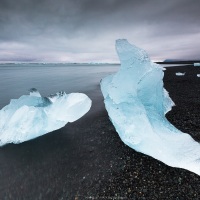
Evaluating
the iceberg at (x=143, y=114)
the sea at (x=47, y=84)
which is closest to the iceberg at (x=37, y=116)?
the iceberg at (x=143, y=114)

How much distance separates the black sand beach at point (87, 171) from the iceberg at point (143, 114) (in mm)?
196

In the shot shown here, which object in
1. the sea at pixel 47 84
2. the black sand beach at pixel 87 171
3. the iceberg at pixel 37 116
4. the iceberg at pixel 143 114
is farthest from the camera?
the sea at pixel 47 84

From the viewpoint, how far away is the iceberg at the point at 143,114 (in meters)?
2.71

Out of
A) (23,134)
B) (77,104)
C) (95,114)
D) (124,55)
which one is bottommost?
(95,114)

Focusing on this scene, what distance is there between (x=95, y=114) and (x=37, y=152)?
228 cm

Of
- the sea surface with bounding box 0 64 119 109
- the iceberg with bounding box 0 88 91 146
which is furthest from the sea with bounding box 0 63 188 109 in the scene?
the iceberg with bounding box 0 88 91 146

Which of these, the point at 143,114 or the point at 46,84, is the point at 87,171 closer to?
the point at 143,114

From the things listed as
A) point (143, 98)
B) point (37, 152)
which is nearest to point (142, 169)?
point (143, 98)

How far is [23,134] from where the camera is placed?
3643 mm

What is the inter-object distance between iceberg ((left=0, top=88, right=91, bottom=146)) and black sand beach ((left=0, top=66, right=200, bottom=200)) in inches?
7.2

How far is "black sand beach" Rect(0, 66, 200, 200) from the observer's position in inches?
91.0

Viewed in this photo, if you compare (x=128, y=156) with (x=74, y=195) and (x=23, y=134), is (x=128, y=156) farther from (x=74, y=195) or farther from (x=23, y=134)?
(x=23, y=134)

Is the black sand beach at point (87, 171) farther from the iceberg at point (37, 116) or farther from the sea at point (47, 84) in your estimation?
the sea at point (47, 84)

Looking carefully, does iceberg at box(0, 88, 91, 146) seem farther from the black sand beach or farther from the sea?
the sea
